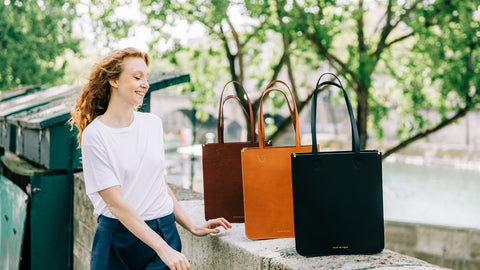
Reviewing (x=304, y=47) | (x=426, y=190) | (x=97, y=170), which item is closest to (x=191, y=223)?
(x=97, y=170)

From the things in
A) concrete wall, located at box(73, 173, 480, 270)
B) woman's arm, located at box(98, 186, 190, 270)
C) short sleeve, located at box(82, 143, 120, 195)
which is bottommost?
concrete wall, located at box(73, 173, 480, 270)

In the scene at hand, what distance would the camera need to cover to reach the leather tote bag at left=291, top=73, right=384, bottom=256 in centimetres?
177

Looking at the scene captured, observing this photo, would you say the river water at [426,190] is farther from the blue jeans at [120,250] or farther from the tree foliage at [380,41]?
the blue jeans at [120,250]

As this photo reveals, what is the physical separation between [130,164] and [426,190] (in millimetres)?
32612

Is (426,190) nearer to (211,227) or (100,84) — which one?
(211,227)

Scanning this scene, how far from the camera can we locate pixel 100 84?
1918mm

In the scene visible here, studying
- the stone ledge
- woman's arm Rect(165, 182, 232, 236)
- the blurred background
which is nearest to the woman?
woman's arm Rect(165, 182, 232, 236)

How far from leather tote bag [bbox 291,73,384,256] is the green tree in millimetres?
10027

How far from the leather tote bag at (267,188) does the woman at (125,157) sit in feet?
1.22

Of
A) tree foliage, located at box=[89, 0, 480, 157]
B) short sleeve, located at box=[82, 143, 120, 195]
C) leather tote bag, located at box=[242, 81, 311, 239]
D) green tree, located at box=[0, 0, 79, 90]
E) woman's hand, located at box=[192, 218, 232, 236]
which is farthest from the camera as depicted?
green tree, located at box=[0, 0, 79, 90]

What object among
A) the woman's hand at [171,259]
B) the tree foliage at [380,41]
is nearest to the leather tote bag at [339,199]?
the woman's hand at [171,259]

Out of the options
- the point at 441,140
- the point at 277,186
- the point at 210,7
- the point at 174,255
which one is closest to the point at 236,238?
the point at 277,186

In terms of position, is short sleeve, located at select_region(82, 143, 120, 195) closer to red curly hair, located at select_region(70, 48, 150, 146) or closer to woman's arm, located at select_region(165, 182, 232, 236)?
red curly hair, located at select_region(70, 48, 150, 146)

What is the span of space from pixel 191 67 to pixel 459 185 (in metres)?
26.2
